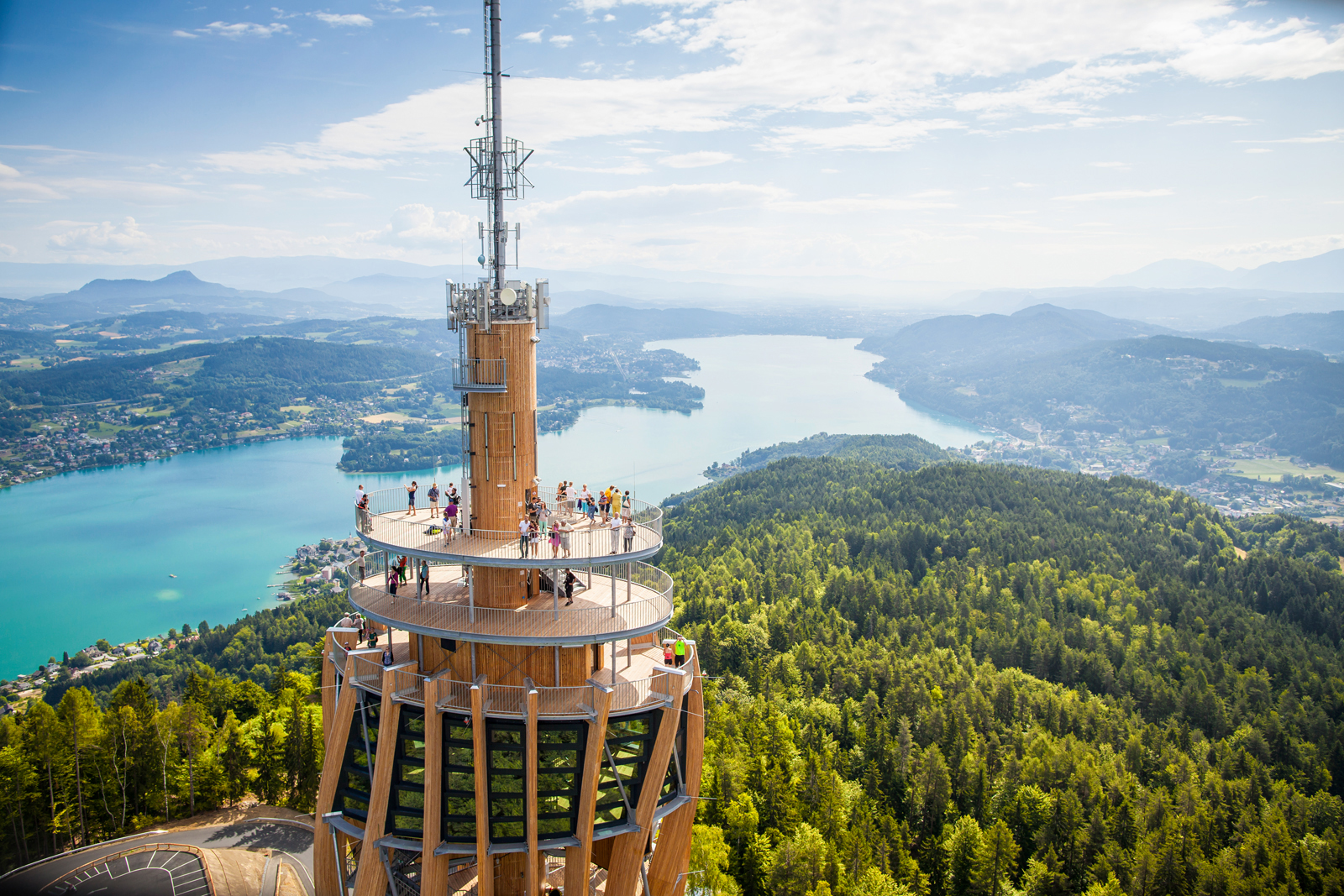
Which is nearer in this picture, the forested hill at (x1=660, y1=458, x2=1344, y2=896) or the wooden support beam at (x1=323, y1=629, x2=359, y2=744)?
the wooden support beam at (x1=323, y1=629, x2=359, y2=744)

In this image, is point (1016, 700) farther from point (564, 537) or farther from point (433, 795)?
point (433, 795)

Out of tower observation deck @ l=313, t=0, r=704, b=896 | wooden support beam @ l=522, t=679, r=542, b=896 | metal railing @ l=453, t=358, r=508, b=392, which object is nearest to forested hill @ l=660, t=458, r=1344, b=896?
tower observation deck @ l=313, t=0, r=704, b=896

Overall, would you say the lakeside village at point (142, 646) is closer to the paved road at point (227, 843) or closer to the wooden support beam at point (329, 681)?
the paved road at point (227, 843)

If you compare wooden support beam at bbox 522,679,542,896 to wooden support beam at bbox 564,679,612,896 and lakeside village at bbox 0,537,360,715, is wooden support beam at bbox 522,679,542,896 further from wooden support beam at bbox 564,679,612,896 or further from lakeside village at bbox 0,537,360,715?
lakeside village at bbox 0,537,360,715

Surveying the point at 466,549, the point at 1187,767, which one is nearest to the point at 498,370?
the point at 466,549

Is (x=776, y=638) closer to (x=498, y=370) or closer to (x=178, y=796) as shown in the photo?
(x=178, y=796)

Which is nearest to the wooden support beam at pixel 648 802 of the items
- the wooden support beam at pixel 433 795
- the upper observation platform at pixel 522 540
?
the upper observation platform at pixel 522 540
